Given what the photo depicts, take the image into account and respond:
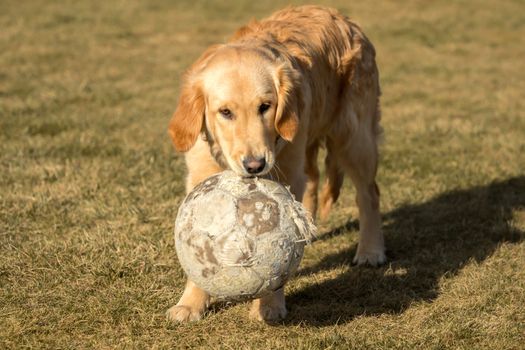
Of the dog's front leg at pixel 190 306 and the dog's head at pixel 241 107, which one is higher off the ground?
the dog's head at pixel 241 107

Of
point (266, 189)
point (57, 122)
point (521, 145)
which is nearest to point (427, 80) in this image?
point (521, 145)

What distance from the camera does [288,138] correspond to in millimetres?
4027

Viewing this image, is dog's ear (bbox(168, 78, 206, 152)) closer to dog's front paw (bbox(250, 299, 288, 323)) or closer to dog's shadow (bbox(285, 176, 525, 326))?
dog's front paw (bbox(250, 299, 288, 323))

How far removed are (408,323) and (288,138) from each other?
1.23m

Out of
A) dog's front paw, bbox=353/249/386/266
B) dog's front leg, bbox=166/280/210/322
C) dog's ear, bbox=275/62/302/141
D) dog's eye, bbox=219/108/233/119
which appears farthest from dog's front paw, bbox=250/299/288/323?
dog's front paw, bbox=353/249/386/266

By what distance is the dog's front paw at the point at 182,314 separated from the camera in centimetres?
425

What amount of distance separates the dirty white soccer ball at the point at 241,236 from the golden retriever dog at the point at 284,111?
13 centimetres

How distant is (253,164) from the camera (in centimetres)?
378

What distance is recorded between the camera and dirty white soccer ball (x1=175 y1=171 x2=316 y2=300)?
371 centimetres

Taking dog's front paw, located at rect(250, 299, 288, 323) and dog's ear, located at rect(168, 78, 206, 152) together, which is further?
dog's front paw, located at rect(250, 299, 288, 323)

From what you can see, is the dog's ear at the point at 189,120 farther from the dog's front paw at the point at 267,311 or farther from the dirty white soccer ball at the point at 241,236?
the dog's front paw at the point at 267,311

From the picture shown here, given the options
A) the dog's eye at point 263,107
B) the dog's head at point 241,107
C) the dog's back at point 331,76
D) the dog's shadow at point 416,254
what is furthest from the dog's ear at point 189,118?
the dog's shadow at point 416,254

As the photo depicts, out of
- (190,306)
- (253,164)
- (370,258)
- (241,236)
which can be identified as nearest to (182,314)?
(190,306)

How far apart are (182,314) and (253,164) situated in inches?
39.3
